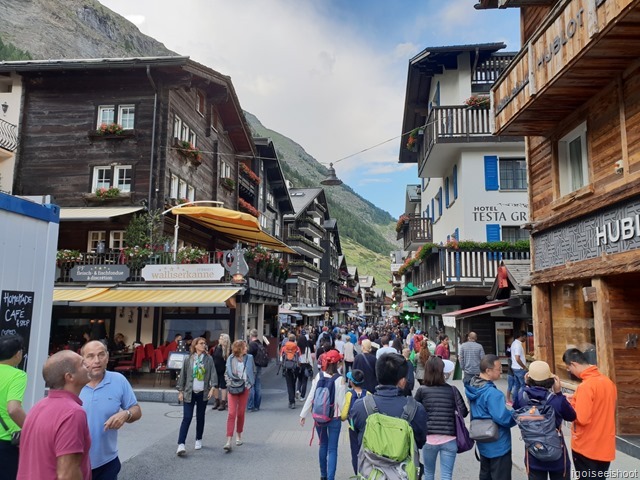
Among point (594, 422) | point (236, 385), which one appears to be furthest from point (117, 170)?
point (594, 422)

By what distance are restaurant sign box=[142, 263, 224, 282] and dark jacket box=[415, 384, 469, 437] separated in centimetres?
1109

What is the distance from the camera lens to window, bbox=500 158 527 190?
20.1 metres

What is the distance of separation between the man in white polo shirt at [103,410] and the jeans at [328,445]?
2.71 m

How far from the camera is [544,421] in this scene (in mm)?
4602

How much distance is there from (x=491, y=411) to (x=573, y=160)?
7648mm

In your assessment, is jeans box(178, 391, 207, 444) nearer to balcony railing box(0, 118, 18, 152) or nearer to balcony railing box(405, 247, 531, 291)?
balcony railing box(405, 247, 531, 291)

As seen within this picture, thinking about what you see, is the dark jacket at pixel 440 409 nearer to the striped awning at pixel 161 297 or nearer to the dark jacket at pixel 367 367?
the dark jacket at pixel 367 367

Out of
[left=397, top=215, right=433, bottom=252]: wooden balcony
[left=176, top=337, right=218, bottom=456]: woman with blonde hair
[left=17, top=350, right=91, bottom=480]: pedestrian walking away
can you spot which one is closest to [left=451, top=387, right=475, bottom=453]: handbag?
[left=17, top=350, right=91, bottom=480]: pedestrian walking away

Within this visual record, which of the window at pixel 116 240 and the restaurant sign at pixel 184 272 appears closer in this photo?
the restaurant sign at pixel 184 272

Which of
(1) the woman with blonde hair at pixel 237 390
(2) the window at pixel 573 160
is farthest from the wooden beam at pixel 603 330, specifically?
(1) the woman with blonde hair at pixel 237 390

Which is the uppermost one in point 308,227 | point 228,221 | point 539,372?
point 308,227

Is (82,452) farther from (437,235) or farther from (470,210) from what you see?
(437,235)

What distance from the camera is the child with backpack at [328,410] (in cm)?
645

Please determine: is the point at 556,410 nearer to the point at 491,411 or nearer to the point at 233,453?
the point at 491,411
